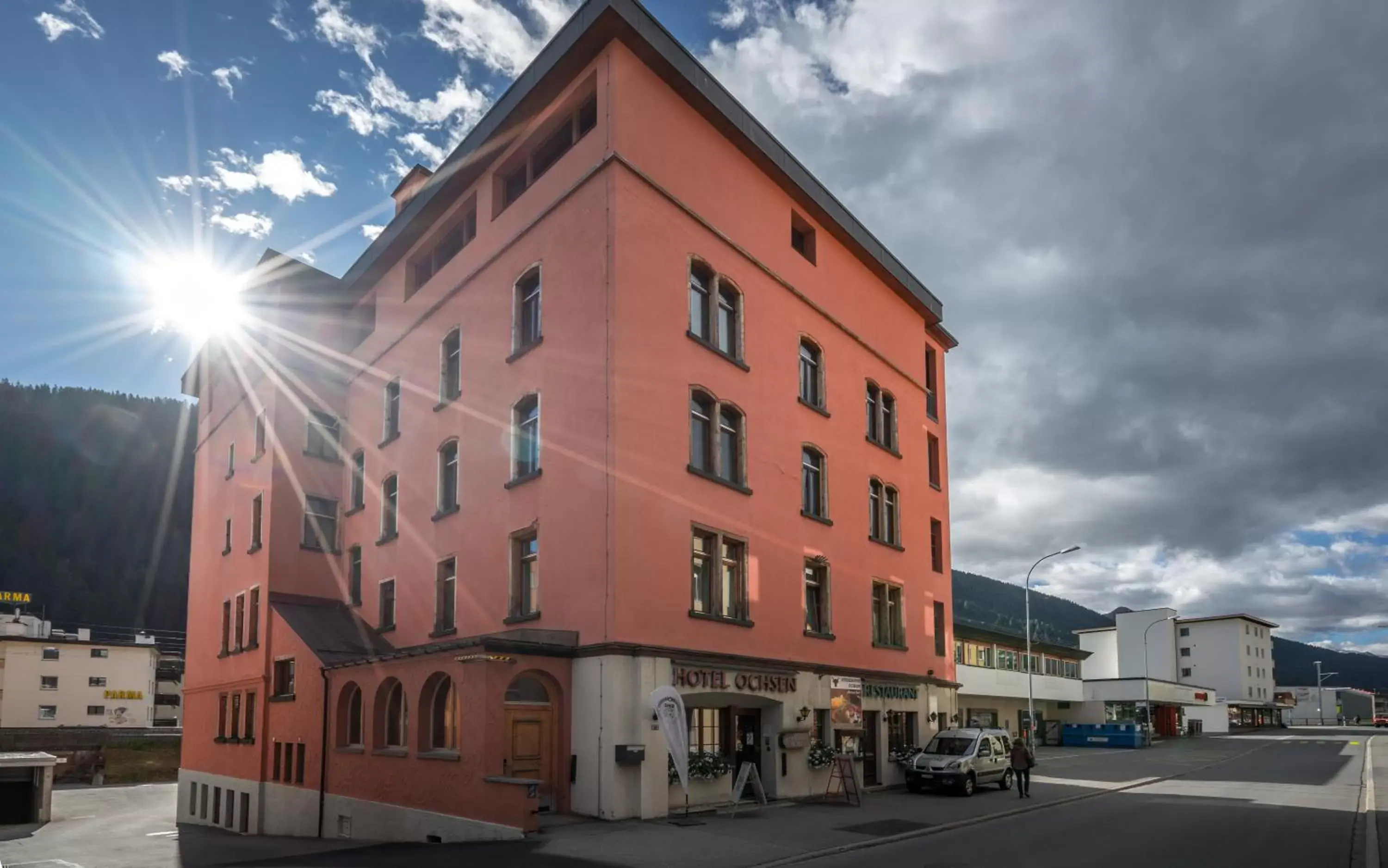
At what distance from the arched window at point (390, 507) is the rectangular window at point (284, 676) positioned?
5.02 meters

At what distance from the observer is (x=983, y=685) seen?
65.2m

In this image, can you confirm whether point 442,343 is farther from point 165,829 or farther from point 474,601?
point 165,829

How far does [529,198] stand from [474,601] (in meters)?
11.2

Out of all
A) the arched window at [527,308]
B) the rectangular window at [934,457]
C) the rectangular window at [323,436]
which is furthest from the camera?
the rectangular window at [934,457]

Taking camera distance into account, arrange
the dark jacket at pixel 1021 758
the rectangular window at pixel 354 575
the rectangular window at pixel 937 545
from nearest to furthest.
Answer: the dark jacket at pixel 1021 758, the rectangular window at pixel 354 575, the rectangular window at pixel 937 545

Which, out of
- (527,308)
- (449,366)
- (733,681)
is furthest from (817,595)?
(449,366)

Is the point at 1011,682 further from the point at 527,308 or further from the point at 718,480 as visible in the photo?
the point at 527,308

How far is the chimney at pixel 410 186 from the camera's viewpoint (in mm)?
40375

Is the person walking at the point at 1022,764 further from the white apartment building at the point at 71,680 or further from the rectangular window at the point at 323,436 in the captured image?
the white apartment building at the point at 71,680

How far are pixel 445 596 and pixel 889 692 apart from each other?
14.8 meters

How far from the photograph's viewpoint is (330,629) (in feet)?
113

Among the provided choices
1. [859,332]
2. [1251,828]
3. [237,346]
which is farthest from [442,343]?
[1251,828]

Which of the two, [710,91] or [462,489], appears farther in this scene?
[462,489]

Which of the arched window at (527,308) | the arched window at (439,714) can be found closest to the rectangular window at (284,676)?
the arched window at (439,714)
